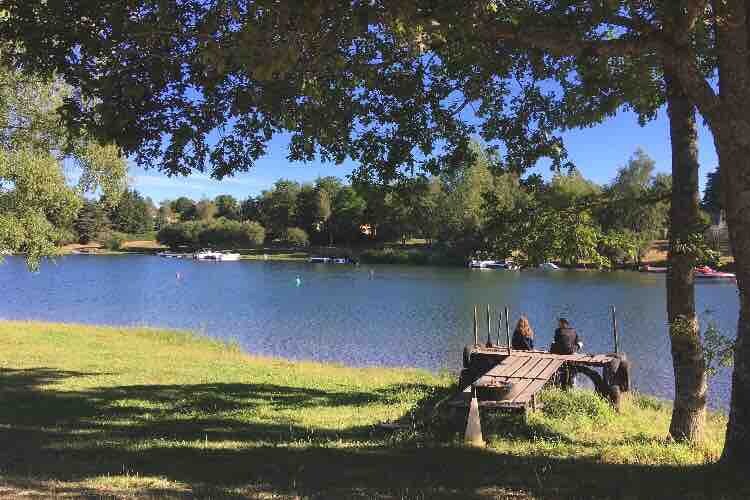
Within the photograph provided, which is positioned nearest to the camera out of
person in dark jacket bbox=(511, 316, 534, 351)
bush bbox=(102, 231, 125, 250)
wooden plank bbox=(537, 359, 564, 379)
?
wooden plank bbox=(537, 359, 564, 379)

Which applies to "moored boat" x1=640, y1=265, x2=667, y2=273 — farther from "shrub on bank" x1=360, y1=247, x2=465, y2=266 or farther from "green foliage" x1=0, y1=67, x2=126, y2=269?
"green foliage" x1=0, y1=67, x2=126, y2=269

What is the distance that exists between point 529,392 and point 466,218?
3200 cm

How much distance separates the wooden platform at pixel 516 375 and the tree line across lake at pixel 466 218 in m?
2.27

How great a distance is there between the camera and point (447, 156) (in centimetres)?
1100

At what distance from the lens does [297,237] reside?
123 meters

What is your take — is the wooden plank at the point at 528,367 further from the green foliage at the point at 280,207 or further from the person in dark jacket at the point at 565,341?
the green foliage at the point at 280,207

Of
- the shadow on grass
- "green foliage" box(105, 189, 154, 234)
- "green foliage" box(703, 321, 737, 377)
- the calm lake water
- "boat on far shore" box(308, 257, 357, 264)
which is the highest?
"green foliage" box(105, 189, 154, 234)

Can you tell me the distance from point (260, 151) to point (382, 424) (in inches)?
177

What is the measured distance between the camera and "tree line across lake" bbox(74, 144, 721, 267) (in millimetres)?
8727

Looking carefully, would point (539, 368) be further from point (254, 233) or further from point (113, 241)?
point (113, 241)

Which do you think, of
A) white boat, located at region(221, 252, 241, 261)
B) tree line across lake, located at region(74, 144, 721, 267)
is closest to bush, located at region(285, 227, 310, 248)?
tree line across lake, located at region(74, 144, 721, 267)

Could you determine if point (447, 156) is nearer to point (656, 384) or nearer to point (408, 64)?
point (408, 64)

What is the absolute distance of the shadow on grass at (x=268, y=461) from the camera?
613cm

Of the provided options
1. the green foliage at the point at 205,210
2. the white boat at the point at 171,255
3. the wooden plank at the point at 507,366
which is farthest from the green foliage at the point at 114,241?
the wooden plank at the point at 507,366
